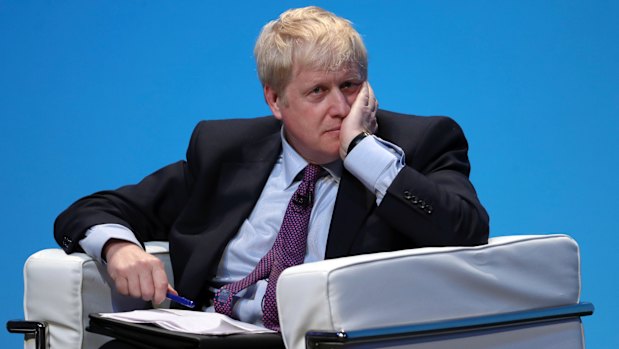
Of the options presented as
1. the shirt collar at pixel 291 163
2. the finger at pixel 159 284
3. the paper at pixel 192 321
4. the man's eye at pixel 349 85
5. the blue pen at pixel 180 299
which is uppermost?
the man's eye at pixel 349 85

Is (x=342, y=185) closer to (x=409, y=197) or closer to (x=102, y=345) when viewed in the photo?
(x=409, y=197)

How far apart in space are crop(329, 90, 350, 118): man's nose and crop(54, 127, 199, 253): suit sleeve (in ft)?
1.58

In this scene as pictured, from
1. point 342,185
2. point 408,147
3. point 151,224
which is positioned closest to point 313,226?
point 342,185

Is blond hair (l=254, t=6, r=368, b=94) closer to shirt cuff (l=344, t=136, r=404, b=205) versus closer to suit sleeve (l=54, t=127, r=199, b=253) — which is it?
shirt cuff (l=344, t=136, r=404, b=205)

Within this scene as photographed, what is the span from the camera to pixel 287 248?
7.70 feet

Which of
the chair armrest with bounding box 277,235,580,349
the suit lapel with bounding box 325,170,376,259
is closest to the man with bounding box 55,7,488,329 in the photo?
the suit lapel with bounding box 325,170,376,259

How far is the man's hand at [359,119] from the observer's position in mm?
2250

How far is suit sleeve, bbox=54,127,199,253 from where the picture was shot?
8.48 feet

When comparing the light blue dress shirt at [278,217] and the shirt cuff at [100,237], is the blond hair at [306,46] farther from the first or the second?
the shirt cuff at [100,237]

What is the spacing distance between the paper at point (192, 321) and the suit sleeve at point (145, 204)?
1.12ft

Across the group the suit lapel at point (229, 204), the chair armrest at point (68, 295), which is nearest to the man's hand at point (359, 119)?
the suit lapel at point (229, 204)

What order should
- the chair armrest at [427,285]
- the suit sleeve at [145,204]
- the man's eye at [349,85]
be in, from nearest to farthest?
1. the chair armrest at [427,285]
2. the man's eye at [349,85]
3. the suit sleeve at [145,204]

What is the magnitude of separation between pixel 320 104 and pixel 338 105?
0.05 metres

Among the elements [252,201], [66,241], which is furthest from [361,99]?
[66,241]
